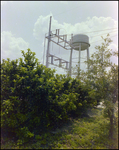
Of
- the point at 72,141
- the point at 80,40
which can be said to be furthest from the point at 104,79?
the point at 80,40

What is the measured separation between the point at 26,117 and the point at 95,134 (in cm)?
281

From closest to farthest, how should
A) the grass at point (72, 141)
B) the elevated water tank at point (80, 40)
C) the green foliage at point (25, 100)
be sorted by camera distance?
the grass at point (72, 141)
the green foliage at point (25, 100)
the elevated water tank at point (80, 40)

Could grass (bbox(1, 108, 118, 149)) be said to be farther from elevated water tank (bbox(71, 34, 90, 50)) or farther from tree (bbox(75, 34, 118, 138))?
elevated water tank (bbox(71, 34, 90, 50))

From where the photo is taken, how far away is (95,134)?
5.25 m

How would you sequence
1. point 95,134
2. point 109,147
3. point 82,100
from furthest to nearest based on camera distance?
point 82,100 < point 95,134 < point 109,147

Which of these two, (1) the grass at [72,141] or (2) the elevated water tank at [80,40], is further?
(2) the elevated water tank at [80,40]

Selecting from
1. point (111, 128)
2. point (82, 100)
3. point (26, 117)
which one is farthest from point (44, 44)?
point (111, 128)

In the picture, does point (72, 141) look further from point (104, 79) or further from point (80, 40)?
point (80, 40)

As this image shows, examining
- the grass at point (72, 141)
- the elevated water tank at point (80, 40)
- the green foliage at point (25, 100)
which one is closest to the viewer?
the grass at point (72, 141)

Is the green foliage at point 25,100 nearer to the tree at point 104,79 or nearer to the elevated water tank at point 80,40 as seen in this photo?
the tree at point 104,79

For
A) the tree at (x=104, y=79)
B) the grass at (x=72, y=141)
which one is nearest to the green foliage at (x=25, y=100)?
the grass at (x=72, y=141)

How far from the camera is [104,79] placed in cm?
485

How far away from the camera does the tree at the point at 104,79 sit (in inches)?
184

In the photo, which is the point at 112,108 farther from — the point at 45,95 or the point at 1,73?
the point at 1,73
